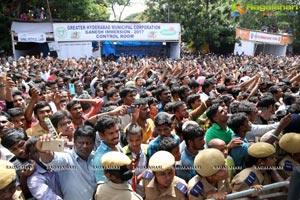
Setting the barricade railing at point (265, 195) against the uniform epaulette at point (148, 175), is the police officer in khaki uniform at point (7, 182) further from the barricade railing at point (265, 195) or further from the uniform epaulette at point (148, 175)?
the barricade railing at point (265, 195)

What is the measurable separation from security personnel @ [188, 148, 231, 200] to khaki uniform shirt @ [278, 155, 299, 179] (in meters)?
0.68

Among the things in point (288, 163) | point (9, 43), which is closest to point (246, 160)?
point (288, 163)

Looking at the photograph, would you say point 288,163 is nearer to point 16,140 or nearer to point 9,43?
point 16,140

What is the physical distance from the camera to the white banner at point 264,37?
84.5ft

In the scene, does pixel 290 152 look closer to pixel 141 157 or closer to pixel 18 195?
pixel 141 157

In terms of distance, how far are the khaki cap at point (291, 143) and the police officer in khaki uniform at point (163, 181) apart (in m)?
1.02

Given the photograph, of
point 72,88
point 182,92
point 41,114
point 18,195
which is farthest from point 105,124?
point 72,88

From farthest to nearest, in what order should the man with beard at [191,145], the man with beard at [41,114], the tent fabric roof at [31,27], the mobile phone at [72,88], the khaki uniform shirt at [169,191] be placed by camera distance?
the tent fabric roof at [31,27], the mobile phone at [72,88], the man with beard at [41,114], the man with beard at [191,145], the khaki uniform shirt at [169,191]

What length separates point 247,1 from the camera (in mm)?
36406

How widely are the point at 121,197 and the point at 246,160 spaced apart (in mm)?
1276

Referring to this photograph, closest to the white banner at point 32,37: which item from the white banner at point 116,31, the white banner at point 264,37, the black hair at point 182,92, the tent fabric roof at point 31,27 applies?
the tent fabric roof at point 31,27

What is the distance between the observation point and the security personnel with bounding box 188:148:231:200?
2.46m

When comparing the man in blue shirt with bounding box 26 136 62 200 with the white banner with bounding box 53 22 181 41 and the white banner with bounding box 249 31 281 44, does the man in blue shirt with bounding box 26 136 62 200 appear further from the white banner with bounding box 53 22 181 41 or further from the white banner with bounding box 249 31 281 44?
the white banner with bounding box 249 31 281 44

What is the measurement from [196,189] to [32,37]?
17258 millimetres
